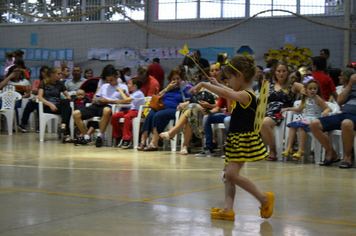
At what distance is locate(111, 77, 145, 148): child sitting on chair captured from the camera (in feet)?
29.6

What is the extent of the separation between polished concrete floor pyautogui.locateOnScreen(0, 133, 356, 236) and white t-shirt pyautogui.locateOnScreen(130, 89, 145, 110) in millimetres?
1866

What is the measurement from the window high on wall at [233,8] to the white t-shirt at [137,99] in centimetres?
504

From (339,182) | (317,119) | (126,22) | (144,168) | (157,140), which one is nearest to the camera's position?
(339,182)

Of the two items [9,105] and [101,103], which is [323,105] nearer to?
[101,103]

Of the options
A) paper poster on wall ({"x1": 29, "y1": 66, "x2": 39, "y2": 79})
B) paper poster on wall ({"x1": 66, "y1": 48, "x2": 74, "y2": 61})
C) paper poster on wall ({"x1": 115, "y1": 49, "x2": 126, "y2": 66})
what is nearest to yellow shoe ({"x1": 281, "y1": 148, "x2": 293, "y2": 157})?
paper poster on wall ({"x1": 115, "y1": 49, "x2": 126, "y2": 66})

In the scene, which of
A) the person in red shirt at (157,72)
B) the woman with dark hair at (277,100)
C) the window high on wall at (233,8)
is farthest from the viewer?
the person in red shirt at (157,72)

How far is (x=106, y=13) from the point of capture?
1510cm

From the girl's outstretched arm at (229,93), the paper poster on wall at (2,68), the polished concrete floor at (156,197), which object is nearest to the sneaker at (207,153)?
the polished concrete floor at (156,197)

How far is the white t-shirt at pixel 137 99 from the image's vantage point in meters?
9.19

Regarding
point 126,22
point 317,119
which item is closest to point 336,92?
point 317,119

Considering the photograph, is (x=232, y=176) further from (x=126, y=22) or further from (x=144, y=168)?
(x=126, y=22)

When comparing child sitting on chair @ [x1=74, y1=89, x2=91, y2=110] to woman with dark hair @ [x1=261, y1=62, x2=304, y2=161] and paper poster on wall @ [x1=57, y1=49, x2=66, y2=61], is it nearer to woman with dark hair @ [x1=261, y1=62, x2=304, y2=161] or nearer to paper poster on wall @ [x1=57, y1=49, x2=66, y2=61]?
woman with dark hair @ [x1=261, y1=62, x2=304, y2=161]

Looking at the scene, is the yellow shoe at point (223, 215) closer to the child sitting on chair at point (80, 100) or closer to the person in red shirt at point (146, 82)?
the person in red shirt at point (146, 82)

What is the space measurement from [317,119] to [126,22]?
8.75 m
